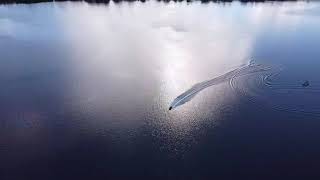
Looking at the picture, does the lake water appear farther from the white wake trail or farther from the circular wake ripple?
the white wake trail

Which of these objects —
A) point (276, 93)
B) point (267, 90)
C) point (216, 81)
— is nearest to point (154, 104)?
point (216, 81)

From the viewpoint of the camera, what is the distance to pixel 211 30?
156ft

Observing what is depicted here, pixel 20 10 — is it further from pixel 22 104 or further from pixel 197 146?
pixel 197 146

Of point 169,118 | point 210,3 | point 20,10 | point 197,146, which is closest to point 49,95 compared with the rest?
point 169,118

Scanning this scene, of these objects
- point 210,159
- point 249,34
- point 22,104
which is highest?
point 249,34

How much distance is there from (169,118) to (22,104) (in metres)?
11.4

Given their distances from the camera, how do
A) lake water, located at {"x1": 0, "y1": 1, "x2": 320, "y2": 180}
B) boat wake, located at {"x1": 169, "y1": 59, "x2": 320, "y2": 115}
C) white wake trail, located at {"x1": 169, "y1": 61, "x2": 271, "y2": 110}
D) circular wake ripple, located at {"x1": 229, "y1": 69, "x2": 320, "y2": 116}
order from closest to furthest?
lake water, located at {"x1": 0, "y1": 1, "x2": 320, "y2": 180}, circular wake ripple, located at {"x1": 229, "y1": 69, "x2": 320, "y2": 116}, boat wake, located at {"x1": 169, "y1": 59, "x2": 320, "y2": 115}, white wake trail, located at {"x1": 169, "y1": 61, "x2": 271, "y2": 110}

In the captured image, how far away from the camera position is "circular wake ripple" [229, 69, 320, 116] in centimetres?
2720

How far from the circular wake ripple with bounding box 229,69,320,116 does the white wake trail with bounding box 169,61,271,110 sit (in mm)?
638

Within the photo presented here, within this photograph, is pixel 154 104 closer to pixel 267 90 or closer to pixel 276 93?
pixel 267 90

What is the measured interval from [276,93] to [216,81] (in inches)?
201

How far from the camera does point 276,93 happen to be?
2897 cm

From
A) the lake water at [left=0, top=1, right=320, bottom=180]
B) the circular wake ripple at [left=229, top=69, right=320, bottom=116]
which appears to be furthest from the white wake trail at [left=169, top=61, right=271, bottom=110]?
the circular wake ripple at [left=229, top=69, right=320, bottom=116]

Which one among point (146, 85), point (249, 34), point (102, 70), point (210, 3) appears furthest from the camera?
point (210, 3)
